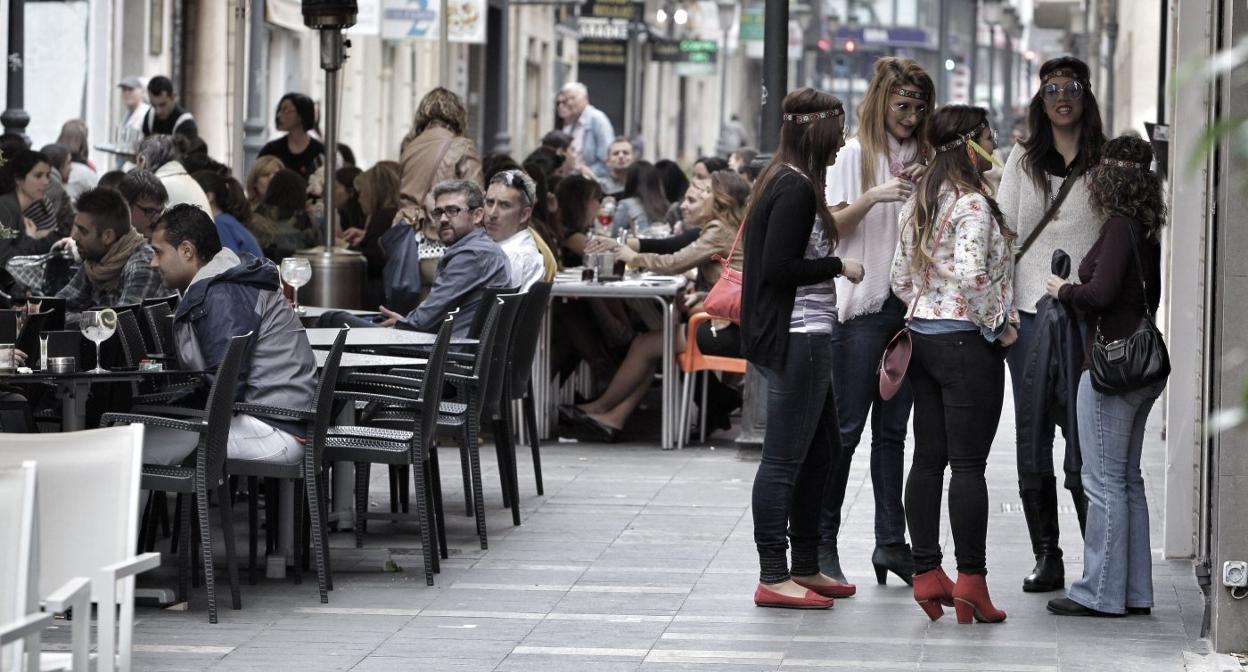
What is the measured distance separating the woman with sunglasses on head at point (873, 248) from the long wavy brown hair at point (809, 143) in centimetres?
28

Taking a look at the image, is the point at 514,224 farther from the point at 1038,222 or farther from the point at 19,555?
the point at 19,555

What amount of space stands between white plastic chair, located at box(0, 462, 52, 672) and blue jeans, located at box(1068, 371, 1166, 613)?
4.04 meters

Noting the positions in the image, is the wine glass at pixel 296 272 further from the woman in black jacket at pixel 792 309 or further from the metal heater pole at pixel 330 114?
the woman in black jacket at pixel 792 309

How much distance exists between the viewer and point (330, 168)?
12094 mm

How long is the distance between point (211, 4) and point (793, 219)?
1954 cm

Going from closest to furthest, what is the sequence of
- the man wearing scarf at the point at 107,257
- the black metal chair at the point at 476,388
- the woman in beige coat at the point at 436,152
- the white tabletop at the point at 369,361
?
1. the white tabletop at the point at 369,361
2. the black metal chair at the point at 476,388
3. the man wearing scarf at the point at 107,257
4. the woman in beige coat at the point at 436,152

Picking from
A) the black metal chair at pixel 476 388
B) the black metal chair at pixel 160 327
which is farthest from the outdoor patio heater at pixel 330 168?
the black metal chair at pixel 160 327

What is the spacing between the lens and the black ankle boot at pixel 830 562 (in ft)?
26.0

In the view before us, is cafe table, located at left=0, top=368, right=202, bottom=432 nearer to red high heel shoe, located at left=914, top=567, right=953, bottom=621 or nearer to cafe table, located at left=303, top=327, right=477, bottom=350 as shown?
cafe table, located at left=303, top=327, right=477, bottom=350

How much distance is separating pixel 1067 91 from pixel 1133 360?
1.07m

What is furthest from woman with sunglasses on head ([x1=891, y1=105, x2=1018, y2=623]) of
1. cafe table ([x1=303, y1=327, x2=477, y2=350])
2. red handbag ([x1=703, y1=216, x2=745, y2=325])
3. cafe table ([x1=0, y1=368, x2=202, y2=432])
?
cafe table ([x1=303, y1=327, x2=477, y2=350])

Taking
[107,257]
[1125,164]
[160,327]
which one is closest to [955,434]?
[1125,164]

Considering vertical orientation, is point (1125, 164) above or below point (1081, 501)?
above

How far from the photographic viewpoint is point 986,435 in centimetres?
719
